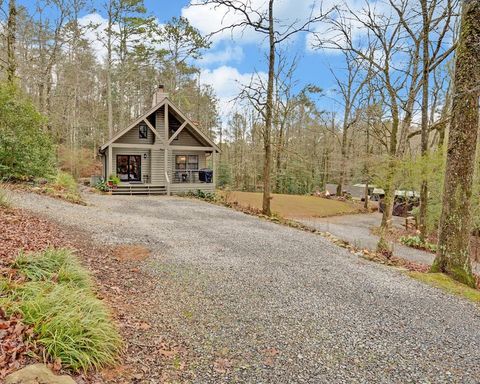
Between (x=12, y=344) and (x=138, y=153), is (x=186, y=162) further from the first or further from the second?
(x=12, y=344)

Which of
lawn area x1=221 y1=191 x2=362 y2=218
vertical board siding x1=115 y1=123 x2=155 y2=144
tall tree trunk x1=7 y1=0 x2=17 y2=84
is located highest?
tall tree trunk x1=7 y1=0 x2=17 y2=84

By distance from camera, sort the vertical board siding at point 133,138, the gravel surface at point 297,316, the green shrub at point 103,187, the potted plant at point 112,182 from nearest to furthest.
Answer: the gravel surface at point 297,316 → the green shrub at point 103,187 → the potted plant at point 112,182 → the vertical board siding at point 133,138

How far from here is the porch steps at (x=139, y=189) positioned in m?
18.0

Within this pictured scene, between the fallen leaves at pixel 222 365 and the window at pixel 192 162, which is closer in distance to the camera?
the fallen leaves at pixel 222 365

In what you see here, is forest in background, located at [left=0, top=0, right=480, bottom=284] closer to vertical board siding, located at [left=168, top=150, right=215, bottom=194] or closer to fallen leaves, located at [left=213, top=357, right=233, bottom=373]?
vertical board siding, located at [left=168, top=150, right=215, bottom=194]

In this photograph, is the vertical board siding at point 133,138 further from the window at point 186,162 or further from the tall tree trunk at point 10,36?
the tall tree trunk at point 10,36

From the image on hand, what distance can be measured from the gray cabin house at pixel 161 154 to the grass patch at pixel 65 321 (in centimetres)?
1543

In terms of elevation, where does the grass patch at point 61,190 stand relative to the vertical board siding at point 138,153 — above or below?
below

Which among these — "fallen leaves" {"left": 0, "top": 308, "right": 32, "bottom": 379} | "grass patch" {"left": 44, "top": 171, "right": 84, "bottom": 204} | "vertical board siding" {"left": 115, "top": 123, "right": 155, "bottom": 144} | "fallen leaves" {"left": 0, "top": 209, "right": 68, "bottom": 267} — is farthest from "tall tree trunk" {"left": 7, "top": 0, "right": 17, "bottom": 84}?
"fallen leaves" {"left": 0, "top": 308, "right": 32, "bottom": 379}

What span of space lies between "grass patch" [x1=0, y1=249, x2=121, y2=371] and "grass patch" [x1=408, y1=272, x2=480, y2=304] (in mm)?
5406

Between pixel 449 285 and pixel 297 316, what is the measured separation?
3.42 m

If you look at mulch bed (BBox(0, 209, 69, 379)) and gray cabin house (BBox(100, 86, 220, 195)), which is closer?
mulch bed (BBox(0, 209, 69, 379))

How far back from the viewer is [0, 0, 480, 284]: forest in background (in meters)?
11.4

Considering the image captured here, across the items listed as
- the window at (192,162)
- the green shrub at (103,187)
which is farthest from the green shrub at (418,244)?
the green shrub at (103,187)
